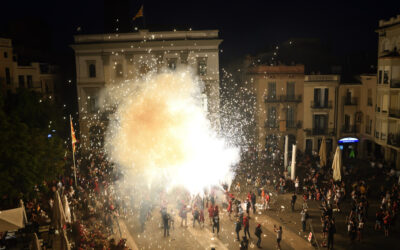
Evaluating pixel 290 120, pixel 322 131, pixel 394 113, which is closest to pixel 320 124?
pixel 322 131

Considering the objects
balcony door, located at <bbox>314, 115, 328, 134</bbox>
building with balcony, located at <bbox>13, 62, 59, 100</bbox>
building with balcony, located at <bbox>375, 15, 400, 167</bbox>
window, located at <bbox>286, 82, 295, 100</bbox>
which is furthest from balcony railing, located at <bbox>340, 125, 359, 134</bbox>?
building with balcony, located at <bbox>13, 62, 59, 100</bbox>

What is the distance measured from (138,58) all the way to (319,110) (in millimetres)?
16610

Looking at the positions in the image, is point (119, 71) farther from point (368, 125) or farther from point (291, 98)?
point (368, 125)

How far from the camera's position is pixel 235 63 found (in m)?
38.8

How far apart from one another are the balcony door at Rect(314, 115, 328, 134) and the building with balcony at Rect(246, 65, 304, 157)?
1361 mm

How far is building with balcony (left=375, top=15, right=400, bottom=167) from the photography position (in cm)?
2686

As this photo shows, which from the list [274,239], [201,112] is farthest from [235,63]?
[274,239]

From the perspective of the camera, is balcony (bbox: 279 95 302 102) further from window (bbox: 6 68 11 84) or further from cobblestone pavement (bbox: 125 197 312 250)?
window (bbox: 6 68 11 84)

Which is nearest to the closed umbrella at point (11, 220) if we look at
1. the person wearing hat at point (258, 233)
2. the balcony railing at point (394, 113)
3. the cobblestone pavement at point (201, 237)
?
the cobblestone pavement at point (201, 237)

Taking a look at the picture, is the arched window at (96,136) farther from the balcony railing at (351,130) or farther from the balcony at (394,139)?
the balcony at (394,139)

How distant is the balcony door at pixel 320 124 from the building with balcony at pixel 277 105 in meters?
1.36

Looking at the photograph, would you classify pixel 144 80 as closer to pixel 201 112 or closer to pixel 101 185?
pixel 201 112

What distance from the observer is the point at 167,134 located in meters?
25.9

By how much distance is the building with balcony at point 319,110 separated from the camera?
102ft
